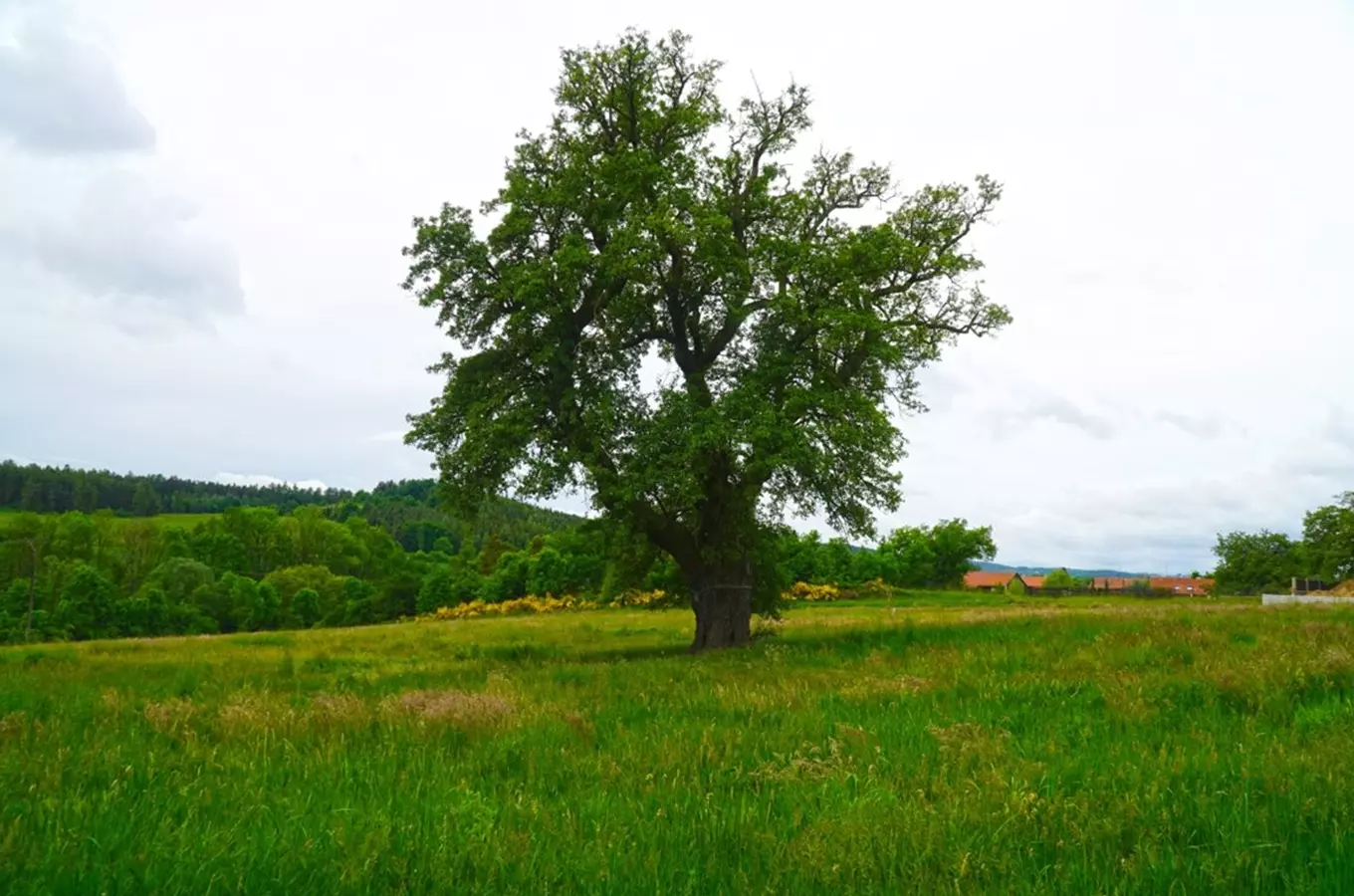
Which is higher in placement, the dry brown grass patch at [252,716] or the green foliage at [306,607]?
the dry brown grass patch at [252,716]

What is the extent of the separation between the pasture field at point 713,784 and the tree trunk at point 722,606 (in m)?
9.01

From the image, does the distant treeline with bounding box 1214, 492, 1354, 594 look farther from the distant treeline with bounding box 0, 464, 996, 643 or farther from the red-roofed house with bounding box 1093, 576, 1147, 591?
the distant treeline with bounding box 0, 464, 996, 643

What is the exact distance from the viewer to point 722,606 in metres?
22.5

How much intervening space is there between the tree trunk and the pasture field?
901 centimetres

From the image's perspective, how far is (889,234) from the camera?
2188 centimetres

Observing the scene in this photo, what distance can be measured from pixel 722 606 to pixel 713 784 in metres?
16.1

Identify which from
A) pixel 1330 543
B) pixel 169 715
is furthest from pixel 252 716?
pixel 1330 543

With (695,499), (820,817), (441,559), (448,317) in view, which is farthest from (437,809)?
(441,559)

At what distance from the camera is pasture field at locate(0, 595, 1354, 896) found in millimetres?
4328

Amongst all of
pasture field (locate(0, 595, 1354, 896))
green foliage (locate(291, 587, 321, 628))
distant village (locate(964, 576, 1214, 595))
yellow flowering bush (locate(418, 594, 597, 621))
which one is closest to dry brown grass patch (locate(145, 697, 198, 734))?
pasture field (locate(0, 595, 1354, 896))

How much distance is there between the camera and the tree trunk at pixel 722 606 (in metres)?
22.4

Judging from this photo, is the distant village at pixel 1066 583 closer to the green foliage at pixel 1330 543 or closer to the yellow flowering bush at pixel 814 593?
the green foliage at pixel 1330 543

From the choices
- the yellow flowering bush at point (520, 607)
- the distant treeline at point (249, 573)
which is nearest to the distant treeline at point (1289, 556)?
the distant treeline at point (249, 573)

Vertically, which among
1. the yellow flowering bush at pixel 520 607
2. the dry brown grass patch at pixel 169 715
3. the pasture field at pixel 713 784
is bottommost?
the yellow flowering bush at pixel 520 607
